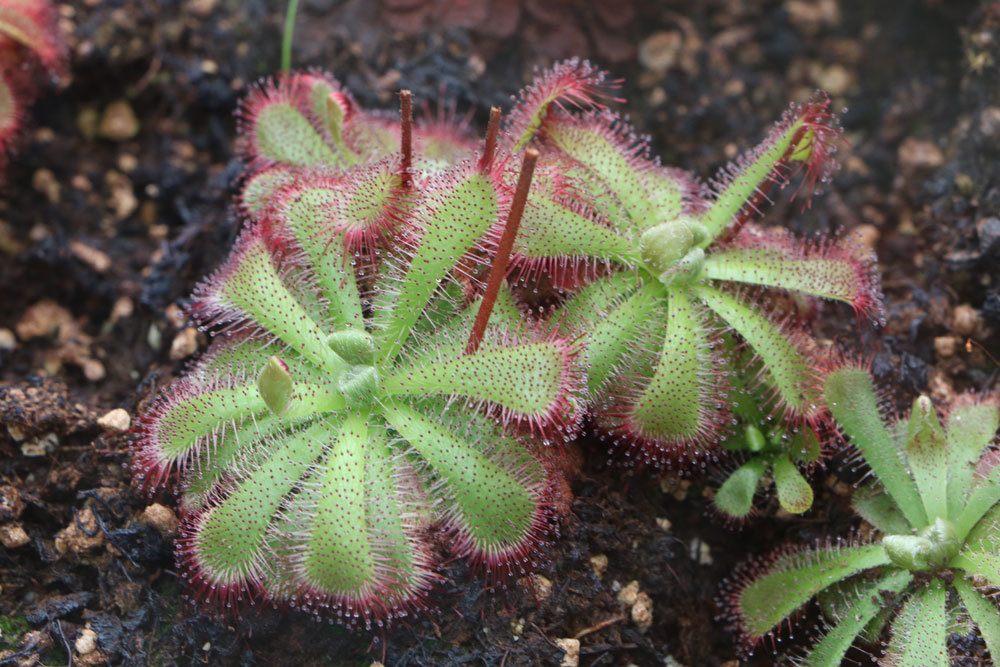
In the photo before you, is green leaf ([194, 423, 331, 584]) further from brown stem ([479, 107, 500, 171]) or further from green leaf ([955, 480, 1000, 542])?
green leaf ([955, 480, 1000, 542])

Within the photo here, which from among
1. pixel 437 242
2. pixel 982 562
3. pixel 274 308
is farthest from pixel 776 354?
pixel 274 308

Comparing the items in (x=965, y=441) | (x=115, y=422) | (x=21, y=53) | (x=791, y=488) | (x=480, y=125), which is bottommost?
(x=115, y=422)

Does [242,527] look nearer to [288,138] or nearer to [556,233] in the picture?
[556,233]

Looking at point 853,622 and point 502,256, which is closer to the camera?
point 502,256

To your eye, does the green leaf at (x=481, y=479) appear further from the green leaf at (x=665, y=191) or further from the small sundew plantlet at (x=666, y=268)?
the green leaf at (x=665, y=191)

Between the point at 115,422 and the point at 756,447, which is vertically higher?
the point at 756,447

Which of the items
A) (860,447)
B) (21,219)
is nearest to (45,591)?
(21,219)

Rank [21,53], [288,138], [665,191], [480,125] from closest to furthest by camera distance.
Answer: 1. [665,191]
2. [288,138]
3. [21,53]
4. [480,125]
